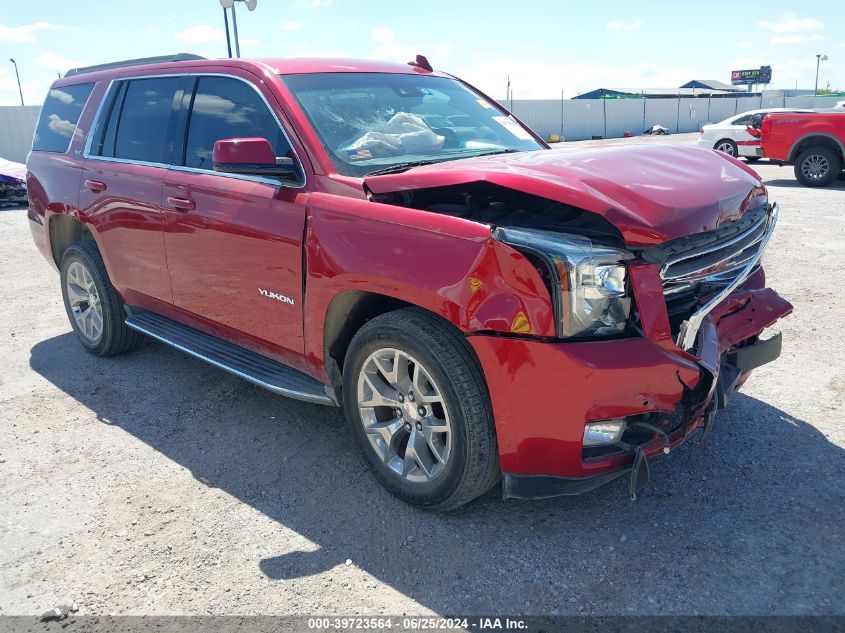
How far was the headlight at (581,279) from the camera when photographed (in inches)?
102

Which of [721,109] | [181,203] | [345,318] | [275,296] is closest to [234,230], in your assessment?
[275,296]

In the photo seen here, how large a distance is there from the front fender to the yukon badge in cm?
16

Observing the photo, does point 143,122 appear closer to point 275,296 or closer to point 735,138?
point 275,296

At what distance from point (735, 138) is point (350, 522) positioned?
58.3 ft

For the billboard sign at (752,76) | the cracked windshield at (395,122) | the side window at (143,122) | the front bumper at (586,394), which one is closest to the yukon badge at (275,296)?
the cracked windshield at (395,122)

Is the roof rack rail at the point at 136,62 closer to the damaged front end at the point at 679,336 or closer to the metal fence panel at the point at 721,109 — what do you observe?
the damaged front end at the point at 679,336

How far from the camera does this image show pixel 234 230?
12.1ft

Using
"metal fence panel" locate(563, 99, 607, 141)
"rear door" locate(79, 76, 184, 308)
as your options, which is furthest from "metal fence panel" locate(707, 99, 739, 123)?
"rear door" locate(79, 76, 184, 308)

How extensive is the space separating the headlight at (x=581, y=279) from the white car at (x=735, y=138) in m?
16.8

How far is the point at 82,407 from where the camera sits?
450 cm

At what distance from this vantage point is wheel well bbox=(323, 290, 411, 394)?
3.24 m

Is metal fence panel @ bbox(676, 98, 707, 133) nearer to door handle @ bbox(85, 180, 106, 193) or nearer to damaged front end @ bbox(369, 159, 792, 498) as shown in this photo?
door handle @ bbox(85, 180, 106, 193)

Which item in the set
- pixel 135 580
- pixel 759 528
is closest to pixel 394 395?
pixel 135 580

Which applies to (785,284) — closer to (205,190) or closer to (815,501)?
(815,501)
